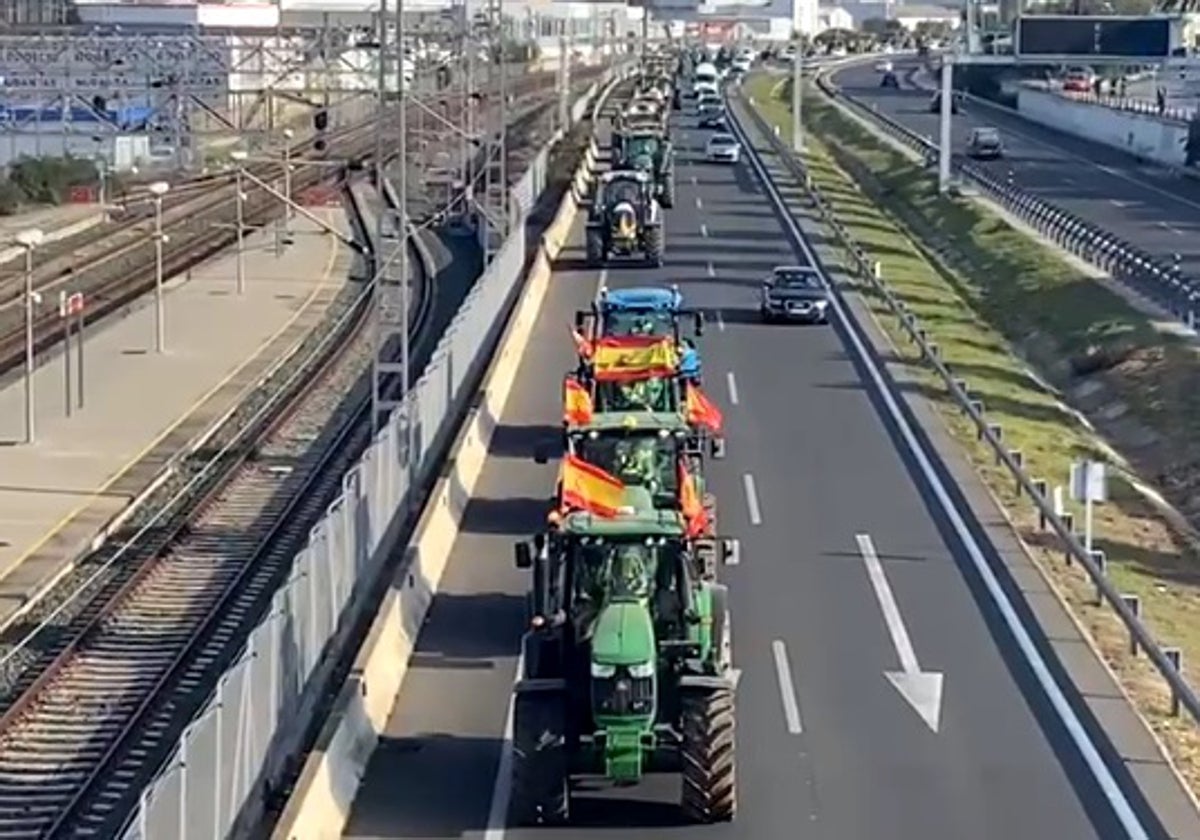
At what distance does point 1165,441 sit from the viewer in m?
40.9

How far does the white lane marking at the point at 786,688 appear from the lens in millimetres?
20359

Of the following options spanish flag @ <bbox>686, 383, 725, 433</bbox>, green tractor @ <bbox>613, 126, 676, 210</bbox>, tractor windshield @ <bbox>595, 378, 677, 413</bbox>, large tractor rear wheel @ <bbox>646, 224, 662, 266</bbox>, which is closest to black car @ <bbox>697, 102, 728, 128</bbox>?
green tractor @ <bbox>613, 126, 676, 210</bbox>

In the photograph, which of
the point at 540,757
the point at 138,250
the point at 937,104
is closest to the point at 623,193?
the point at 138,250

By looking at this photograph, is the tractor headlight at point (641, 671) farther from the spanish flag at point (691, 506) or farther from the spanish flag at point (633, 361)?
the spanish flag at point (633, 361)

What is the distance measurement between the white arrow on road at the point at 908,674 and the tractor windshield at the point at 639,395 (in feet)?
12.4

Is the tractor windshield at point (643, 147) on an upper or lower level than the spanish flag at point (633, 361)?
upper

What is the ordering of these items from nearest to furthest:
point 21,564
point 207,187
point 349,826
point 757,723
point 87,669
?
point 349,826, point 757,723, point 87,669, point 21,564, point 207,187

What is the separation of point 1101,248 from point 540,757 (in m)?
47.1

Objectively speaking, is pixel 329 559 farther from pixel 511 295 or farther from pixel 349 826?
pixel 511 295

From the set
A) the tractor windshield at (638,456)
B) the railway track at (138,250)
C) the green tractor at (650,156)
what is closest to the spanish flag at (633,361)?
the tractor windshield at (638,456)

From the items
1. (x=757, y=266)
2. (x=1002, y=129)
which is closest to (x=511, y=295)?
(x=757, y=266)

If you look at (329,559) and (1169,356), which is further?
(1169,356)

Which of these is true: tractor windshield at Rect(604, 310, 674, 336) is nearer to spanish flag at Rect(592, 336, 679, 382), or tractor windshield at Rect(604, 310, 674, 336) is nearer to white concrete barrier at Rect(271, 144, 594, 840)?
white concrete barrier at Rect(271, 144, 594, 840)

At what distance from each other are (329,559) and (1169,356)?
2639cm
